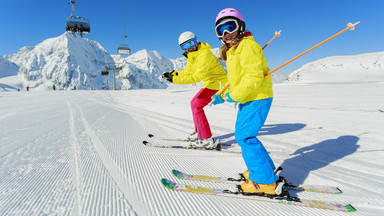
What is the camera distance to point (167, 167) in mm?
2686

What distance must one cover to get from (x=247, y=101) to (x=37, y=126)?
5.19 metres

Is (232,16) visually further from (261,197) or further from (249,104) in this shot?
(261,197)

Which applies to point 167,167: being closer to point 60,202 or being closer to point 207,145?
Result: point 207,145

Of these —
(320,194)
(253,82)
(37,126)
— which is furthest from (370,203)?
(37,126)

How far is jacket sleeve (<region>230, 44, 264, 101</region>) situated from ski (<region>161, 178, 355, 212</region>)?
1.00m

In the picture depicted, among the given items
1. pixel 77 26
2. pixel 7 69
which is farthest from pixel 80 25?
pixel 7 69

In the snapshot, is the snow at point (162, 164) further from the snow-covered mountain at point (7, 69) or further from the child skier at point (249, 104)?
the snow-covered mountain at point (7, 69)

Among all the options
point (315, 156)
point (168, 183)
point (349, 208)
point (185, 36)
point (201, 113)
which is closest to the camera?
point (349, 208)

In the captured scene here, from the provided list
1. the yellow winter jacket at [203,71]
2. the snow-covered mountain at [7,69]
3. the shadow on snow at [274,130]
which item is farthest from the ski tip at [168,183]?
the snow-covered mountain at [7,69]

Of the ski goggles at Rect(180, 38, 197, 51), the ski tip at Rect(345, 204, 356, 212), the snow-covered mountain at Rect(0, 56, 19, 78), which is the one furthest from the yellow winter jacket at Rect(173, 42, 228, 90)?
the snow-covered mountain at Rect(0, 56, 19, 78)

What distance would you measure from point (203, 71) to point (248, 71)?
5.31 ft

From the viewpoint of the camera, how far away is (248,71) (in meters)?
1.74

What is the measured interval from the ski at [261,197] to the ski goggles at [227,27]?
65.6 inches

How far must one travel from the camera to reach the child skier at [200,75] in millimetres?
3322
